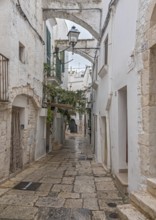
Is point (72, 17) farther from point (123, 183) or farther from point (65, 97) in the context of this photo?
point (123, 183)

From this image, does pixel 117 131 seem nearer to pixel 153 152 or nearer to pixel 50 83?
pixel 153 152

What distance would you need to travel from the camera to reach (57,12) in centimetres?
1137

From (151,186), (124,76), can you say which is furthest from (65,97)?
(151,186)

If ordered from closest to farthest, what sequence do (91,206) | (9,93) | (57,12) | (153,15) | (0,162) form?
(153,15) < (91,206) < (0,162) < (9,93) < (57,12)

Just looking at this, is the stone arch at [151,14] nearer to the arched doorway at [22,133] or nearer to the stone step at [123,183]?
the stone step at [123,183]

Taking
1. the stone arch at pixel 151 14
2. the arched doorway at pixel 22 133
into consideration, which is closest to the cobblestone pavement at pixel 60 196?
the arched doorway at pixel 22 133

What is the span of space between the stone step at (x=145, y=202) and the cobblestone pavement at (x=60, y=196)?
87cm

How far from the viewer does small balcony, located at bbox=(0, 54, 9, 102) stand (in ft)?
21.6

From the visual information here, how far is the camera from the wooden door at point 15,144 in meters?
7.71

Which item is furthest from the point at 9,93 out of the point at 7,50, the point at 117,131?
the point at 117,131

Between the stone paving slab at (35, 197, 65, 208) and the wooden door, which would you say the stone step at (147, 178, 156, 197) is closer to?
the stone paving slab at (35, 197, 65, 208)

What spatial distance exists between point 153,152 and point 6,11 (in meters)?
5.45

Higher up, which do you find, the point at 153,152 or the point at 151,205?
the point at 153,152

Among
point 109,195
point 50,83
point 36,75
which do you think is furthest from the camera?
point 50,83
